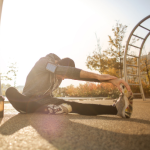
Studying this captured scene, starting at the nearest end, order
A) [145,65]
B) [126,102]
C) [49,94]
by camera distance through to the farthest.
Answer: [126,102]
[49,94]
[145,65]

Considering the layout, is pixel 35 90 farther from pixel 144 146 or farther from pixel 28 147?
pixel 144 146

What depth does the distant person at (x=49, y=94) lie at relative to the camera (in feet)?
6.82

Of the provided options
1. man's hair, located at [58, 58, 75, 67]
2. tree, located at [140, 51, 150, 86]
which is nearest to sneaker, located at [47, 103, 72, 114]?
man's hair, located at [58, 58, 75, 67]

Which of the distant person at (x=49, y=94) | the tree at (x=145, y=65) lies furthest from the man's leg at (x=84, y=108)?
the tree at (x=145, y=65)

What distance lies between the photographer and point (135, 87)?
10469mm

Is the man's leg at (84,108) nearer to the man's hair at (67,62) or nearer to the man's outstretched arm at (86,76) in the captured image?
the man's outstretched arm at (86,76)

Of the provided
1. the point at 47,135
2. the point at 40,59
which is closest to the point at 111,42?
the point at 40,59

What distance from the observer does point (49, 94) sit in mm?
2605

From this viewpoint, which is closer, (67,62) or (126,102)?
(126,102)

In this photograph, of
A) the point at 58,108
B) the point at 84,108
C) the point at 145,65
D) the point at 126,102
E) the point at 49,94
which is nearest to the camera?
the point at 126,102

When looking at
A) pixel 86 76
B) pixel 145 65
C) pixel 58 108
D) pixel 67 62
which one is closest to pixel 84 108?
pixel 58 108

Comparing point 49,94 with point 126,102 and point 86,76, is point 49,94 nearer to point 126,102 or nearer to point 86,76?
point 86,76

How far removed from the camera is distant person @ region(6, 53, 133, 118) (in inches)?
81.8

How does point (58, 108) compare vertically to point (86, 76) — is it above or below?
below
